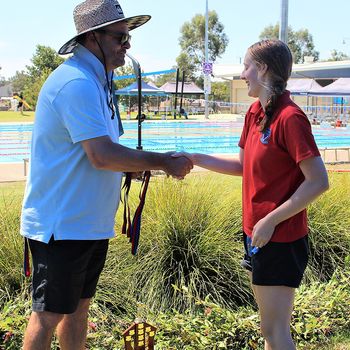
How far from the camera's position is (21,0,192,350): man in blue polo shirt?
2.34m

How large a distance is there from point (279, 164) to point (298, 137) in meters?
0.17

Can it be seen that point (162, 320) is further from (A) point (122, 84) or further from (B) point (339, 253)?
(A) point (122, 84)

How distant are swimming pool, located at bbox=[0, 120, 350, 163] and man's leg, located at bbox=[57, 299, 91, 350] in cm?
1222

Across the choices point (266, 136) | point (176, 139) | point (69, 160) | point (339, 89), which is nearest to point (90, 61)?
point (69, 160)

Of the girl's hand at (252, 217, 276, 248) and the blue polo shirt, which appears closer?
the blue polo shirt

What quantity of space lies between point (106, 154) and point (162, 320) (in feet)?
5.16

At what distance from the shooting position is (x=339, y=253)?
4621 mm

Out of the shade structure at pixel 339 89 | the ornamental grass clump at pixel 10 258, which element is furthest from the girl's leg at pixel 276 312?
the shade structure at pixel 339 89

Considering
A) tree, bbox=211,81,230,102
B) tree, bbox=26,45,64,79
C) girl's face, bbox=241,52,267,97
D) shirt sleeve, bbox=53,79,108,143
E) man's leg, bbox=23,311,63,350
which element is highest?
tree, bbox=26,45,64,79

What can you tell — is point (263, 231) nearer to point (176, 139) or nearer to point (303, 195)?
point (303, 195)

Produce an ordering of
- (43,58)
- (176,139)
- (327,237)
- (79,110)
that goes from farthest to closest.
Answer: (43,58) → (176,139) → (327,237) → (79,110)

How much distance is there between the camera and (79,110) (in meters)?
2.29

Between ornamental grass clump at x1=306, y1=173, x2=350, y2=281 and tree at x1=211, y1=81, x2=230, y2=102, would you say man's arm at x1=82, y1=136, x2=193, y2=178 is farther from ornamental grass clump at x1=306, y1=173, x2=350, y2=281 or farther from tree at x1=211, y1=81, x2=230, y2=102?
tree at x1=211, y1=81, x2=230, y2=102

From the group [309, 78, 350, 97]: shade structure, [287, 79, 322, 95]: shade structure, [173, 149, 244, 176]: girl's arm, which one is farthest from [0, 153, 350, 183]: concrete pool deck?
[287, 79, 322, 95]: shade structure
